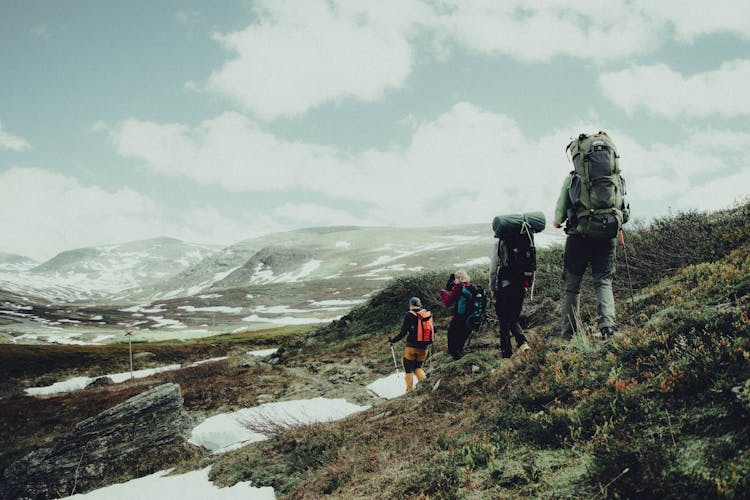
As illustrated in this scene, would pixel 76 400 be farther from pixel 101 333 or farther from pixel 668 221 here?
pixel 101 333

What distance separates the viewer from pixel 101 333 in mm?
71000

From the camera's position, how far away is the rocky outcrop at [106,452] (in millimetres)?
10789

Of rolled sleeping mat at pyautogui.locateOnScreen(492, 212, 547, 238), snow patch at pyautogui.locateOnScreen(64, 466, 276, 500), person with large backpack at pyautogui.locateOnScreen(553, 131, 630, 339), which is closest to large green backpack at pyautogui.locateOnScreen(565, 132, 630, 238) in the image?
person with large backpack at pyautogui.locateOnScreen(553, 131, 630, 339)

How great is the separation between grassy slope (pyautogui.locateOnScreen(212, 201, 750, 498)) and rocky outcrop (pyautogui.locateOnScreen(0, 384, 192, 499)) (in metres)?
4.91

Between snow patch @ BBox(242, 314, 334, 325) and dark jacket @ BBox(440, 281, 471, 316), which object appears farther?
snow patch @ BBox(242, 314, 334, 325)

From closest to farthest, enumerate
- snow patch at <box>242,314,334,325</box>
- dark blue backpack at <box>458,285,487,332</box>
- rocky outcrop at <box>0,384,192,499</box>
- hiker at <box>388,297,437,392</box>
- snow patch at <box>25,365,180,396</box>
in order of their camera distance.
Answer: dark blue backpack at <box>458,285,487,332</box> < hiker at <box>388,297,437,392</box> < rocky outcrop at <box>0,384,192,499</box> < snow patch at <box>25,365,180,396</box> < snow patch at <box>242,314,334,325</box>

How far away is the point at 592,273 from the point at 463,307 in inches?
144

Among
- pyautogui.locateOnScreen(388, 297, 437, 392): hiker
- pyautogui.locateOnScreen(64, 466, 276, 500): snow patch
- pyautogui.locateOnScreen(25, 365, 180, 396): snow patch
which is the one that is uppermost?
pyautogui.locateOnScreen(388, 297, 437, 392): hiker

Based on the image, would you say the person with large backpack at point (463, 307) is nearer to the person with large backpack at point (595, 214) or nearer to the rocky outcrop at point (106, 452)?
the person with large backpack at point (595, 214)

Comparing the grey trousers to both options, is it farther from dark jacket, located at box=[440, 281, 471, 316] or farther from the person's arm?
dark jacket, located at box=[440, 281, 471, 316]

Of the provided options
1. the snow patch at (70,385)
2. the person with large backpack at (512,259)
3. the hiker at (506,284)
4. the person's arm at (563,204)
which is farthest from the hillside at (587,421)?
the snow patch at (70,385)

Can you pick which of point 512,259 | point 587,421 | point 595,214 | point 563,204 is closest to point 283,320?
point 512,259

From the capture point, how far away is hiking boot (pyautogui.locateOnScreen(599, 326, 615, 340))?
18.7ft

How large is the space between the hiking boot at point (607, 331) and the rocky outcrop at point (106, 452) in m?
11.5
